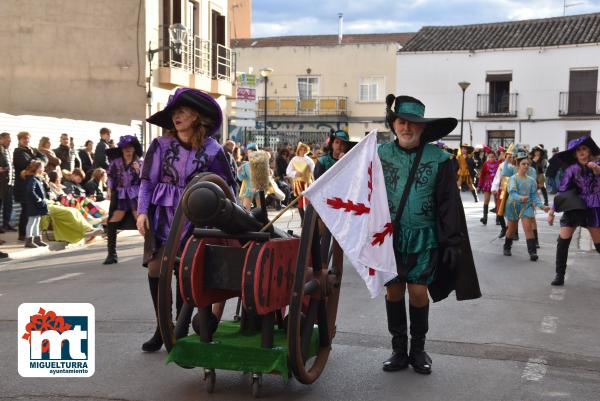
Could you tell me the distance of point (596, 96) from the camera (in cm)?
3972

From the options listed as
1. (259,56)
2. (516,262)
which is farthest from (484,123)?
(516,262)

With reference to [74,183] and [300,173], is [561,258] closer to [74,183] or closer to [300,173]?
[300,173]

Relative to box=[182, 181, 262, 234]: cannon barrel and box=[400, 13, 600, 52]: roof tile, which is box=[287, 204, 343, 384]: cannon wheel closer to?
box=[182, 181, 262, 234]: cannon barrel

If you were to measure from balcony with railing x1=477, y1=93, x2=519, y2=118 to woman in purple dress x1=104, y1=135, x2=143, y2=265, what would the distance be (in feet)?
110

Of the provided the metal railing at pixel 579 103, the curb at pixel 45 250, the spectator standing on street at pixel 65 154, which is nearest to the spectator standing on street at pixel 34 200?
the curb at pixel 45 250

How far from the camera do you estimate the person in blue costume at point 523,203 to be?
38.5 feet

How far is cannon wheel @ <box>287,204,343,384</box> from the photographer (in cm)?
444

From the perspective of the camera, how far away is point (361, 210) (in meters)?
4.91

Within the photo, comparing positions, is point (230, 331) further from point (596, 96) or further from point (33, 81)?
point (596, 96)

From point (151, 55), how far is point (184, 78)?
2.00 meters

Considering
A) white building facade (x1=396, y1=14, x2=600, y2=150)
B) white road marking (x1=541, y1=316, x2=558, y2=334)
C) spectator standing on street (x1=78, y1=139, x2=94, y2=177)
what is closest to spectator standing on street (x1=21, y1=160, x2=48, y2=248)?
spectator standing on street (x1=78, y1=139, x2=94, y2=177)

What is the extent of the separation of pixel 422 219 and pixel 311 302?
3.30 ft

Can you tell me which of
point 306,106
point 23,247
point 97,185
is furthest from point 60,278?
point 306,106

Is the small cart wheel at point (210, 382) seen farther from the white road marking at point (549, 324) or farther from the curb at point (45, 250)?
the curb at point (45, 250)
